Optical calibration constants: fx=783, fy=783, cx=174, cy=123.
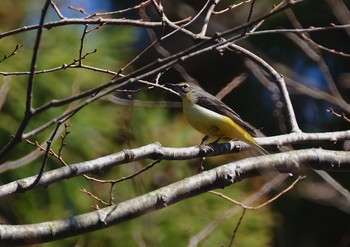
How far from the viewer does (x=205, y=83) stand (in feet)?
30.9

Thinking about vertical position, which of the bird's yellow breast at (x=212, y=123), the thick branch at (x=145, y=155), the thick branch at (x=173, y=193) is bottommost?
the thick branch at (x=173, y=193)

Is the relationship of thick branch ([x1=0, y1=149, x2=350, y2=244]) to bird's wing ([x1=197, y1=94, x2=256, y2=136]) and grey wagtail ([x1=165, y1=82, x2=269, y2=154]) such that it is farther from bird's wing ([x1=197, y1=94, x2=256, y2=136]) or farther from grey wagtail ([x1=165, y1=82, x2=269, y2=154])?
bird's wing ([x1=197, y1=94, x2=256, y2=136])

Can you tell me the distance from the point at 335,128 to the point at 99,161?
548 cm

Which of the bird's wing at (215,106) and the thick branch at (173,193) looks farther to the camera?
the bird's wing at (215,106)

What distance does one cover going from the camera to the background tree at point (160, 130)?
3.18m

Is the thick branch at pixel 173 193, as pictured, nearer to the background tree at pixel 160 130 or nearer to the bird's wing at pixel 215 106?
the background tree at pixel 160 130

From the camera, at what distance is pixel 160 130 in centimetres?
691

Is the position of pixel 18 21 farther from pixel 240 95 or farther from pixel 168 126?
pixel 240 95

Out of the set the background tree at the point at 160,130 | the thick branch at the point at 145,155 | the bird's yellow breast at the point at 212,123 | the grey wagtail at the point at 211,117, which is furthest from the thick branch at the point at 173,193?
the bird's yellow breast at the point at 212,123

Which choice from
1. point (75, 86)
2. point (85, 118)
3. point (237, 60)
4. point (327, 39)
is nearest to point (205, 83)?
point (237, 60)

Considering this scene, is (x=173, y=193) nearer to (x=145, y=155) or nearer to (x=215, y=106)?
(x=145, y=155)

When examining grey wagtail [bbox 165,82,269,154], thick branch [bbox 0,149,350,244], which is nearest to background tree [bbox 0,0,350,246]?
thick branch [bbox 0,149,350,244]

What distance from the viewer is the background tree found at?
3.18 m

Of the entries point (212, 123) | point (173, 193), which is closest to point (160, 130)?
point (212, 123)
